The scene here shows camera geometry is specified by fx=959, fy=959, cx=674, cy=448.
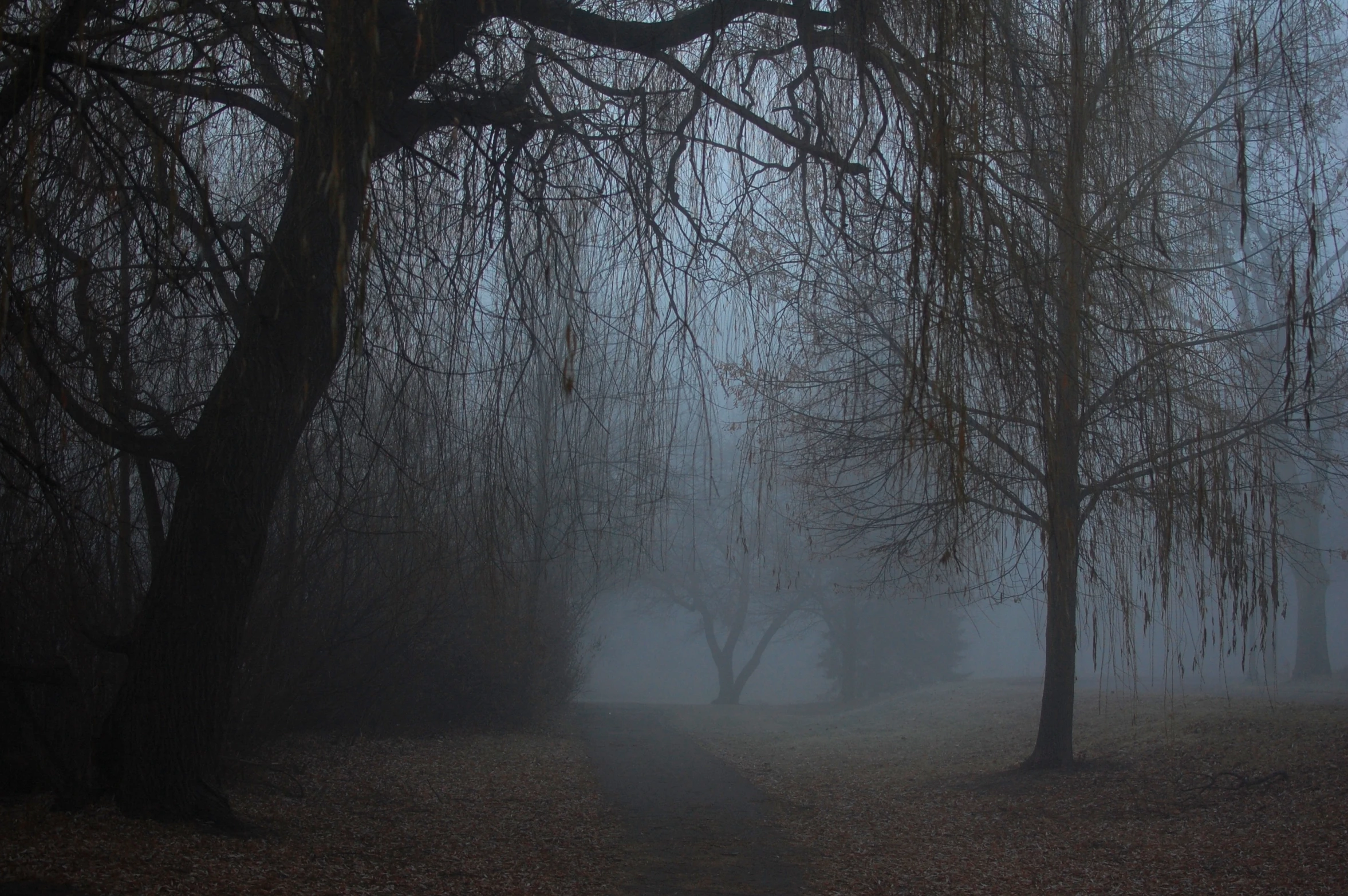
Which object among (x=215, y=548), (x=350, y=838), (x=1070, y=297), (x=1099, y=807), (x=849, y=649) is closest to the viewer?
(x=1070, y=297)

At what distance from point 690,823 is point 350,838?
7.72 ft

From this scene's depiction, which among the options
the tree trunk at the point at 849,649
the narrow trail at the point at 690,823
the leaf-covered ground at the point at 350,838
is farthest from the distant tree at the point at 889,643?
the leaf-covered ground at the point at 350,838

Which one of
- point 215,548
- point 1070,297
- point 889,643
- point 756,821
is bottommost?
point 756,821

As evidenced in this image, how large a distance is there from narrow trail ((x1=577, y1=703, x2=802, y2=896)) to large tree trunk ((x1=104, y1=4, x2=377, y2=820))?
2134 mm

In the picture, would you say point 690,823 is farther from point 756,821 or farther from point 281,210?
point 281,210

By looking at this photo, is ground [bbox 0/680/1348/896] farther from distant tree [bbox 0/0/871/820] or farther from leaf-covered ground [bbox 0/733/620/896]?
distant tree [bbox 0/0/871/820]

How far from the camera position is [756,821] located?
656 centimetres

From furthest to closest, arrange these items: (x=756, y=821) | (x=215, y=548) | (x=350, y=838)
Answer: (x=756, y=821) < (x=350, y=838) < (x=215, y=548)

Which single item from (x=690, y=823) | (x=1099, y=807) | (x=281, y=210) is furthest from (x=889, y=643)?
(x=281, y=210)

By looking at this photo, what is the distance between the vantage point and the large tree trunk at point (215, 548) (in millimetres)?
4086

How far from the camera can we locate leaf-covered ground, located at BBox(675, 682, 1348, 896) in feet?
16.4

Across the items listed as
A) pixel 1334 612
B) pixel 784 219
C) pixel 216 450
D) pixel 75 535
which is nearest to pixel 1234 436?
pixel 784 219

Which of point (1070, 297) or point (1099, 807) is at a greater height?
point (1070, 297)

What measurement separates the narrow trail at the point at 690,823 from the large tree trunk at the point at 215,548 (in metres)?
2.13
